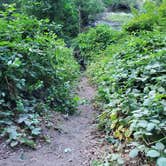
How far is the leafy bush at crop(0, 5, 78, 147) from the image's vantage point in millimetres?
3387

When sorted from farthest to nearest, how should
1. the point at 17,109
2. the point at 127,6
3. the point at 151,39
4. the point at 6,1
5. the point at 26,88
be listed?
the point at 127,6
the point at 6,1
the point at 151,39
the point at 26,88
the point at 17,109

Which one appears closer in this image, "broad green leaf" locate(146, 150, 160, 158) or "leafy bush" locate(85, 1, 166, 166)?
"broad green leaf" locate(146, 150, 160, 158)

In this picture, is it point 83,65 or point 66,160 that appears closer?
point 66,160

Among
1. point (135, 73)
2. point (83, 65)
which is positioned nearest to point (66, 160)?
point (135, 73)

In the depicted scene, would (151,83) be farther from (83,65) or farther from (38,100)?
(83,65)

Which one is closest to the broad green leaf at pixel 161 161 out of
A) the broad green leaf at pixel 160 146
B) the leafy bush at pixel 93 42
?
the broad green leaf at pixel 160 146

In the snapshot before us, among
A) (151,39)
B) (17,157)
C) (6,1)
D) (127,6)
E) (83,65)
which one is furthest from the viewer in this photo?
(127,6)

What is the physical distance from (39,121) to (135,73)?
1571 mm

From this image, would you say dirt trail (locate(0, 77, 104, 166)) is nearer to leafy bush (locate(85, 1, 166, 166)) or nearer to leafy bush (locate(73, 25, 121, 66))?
leafy bush (locate(85, 1, 166, 166))

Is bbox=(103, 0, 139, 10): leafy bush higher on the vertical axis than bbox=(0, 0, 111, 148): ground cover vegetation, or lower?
lower

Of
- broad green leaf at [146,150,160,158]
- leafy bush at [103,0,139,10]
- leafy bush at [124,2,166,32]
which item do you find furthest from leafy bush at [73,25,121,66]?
broad green leaf at [146,150,160,158]

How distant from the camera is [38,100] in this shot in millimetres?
4254

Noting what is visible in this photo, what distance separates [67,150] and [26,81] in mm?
1452

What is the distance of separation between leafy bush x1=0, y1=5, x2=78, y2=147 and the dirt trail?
182 mm
